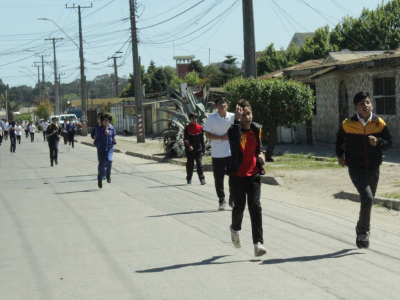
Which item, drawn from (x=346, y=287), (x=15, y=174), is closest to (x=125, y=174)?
(x=15, y=174)

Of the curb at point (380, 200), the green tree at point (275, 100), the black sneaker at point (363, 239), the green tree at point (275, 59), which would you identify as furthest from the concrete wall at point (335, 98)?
the green tree at point (275, 59)

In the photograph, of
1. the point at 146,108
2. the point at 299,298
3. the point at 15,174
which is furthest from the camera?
the point at 146,108

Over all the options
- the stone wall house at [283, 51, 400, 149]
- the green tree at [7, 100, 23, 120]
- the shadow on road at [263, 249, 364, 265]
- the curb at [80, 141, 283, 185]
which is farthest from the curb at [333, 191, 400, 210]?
the green tree at [7, 100, 23, 120]

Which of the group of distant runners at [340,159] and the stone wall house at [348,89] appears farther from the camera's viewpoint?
the stone wall house at [348,89]

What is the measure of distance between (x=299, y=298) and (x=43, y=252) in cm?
367

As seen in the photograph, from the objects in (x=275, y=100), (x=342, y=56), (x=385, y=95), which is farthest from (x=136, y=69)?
(x=275, y=100)

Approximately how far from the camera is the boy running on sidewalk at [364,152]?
7148 mm

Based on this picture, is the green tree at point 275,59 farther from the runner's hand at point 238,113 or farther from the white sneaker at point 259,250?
the white sneaker at point 259,250

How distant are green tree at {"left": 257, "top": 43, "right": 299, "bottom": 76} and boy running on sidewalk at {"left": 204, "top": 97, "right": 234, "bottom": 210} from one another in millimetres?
46766

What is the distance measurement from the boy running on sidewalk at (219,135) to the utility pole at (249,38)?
32.3 ft

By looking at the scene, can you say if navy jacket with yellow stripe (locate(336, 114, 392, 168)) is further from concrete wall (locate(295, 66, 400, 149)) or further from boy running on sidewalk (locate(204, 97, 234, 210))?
concrete wall (locate(295, 66, 400, 149))

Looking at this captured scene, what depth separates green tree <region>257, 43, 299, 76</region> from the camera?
5762 cm

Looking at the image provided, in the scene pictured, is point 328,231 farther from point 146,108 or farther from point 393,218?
point 146,108

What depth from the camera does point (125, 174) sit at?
59.9 ft
